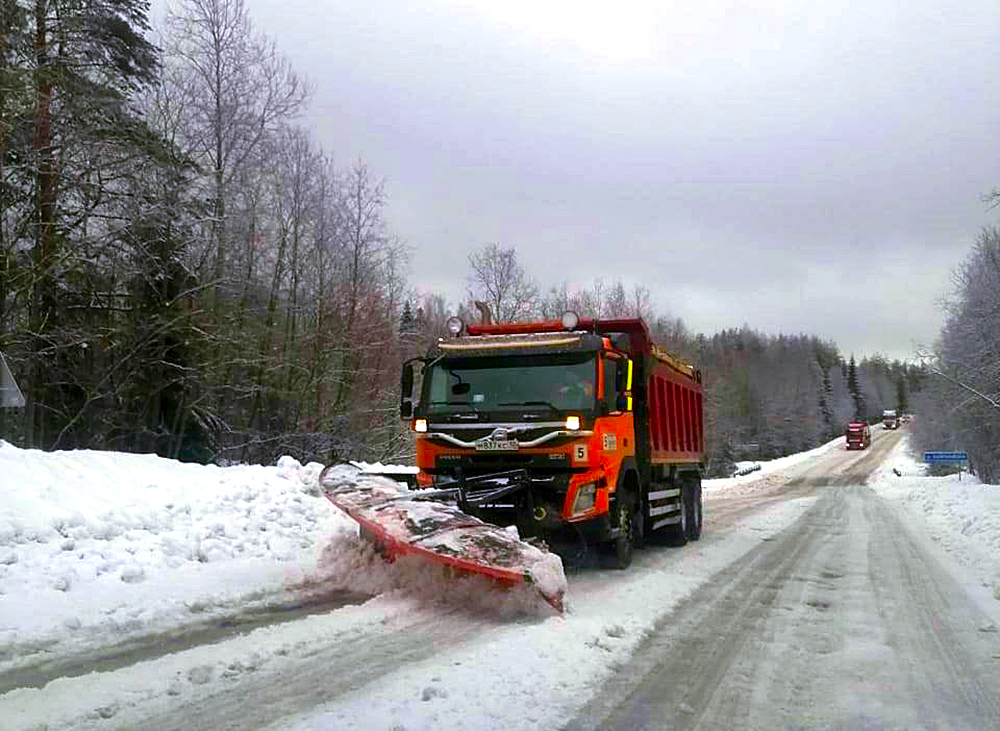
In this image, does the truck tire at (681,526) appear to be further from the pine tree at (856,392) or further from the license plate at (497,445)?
the pine tree at (856,392)

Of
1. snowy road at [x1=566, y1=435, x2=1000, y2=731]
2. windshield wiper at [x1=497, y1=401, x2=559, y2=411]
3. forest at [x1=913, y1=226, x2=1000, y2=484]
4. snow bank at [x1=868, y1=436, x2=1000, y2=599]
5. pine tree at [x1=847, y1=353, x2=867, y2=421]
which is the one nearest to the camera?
snowy road at [x1=566, y1=435, x2=1000, y2=731]

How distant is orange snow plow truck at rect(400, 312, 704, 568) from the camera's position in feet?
30.0

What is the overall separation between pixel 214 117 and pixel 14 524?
56.1 ft

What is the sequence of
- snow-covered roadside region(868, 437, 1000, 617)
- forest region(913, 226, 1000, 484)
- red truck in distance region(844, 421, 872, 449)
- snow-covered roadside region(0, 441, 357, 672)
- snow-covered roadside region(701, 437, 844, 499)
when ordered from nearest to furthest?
1. snow-covered roadside region(0, 441, 357, 672)
2. snow-covered roadside region(868, 437, 1000, 617)
3. forest region(913, 226, 1000, 484)
4. snow-covered roadside region(701, 437, 844, 499)
5. red truck in distance region(844, 421, 872, 449)

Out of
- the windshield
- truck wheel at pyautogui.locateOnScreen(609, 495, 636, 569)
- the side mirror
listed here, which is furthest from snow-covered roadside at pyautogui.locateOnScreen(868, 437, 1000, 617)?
the side mirror

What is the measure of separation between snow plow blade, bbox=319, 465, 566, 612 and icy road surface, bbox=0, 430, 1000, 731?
1.05 feet

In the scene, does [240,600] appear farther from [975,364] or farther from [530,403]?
[975,364]

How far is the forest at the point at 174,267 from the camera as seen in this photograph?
606 inches

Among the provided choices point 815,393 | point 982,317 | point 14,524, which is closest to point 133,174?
point 14,524

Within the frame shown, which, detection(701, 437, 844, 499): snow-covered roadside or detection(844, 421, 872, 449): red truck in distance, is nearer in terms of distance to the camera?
detection(701, 437, 844, 499): snow-covered roadside

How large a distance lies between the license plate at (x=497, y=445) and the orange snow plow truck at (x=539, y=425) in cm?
1

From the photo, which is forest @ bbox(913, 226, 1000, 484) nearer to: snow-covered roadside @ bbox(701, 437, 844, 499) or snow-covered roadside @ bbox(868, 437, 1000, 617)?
snow-covered roadside @ bbox(868, 437, 1000, 617)

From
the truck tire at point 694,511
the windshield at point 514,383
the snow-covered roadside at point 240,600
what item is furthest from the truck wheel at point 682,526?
the windshield at point 514,383

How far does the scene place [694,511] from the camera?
15.2 m
